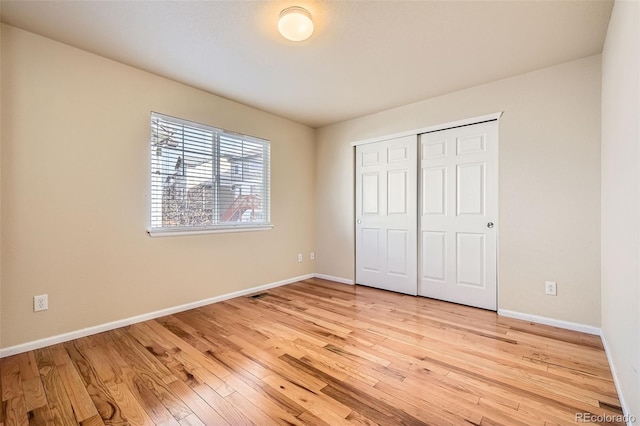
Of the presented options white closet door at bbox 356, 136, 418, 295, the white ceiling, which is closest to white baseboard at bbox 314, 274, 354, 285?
white closet door at bbox 356, 136, 418, 295

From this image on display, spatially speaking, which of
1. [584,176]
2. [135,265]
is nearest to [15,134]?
[135,265]

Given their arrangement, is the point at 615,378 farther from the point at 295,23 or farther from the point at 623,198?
the point at 295,23

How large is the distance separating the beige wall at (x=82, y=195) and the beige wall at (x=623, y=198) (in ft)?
11.1

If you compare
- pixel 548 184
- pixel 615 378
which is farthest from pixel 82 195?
pixel 548 184

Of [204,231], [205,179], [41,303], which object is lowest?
[41,303]

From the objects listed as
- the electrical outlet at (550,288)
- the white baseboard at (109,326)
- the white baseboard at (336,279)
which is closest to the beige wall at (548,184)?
the electrical outlet at (550,288)

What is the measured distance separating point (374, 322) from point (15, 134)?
3331 mm

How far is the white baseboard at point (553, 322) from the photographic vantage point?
8.12 ft

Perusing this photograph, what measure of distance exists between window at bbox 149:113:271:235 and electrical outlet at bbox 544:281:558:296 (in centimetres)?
320

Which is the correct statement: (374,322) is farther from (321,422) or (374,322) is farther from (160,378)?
(160,378)

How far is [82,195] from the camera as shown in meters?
2.43

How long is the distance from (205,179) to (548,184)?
3.53 meters

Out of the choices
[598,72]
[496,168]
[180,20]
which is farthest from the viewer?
[496,168]

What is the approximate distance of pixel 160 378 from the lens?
1829 mm
